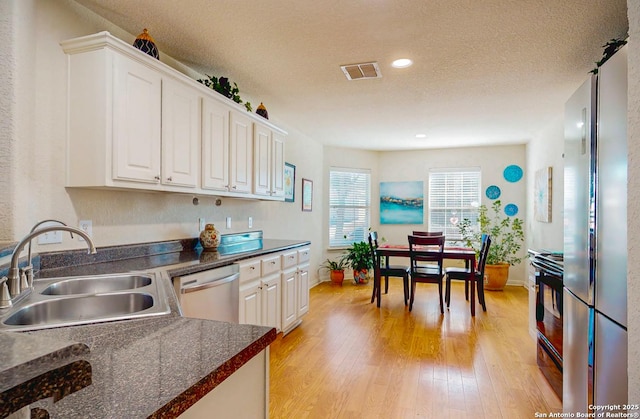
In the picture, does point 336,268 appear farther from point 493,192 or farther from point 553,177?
point 553,177

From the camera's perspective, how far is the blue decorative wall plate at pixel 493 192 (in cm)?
612

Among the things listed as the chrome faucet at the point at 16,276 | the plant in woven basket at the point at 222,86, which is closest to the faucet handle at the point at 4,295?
the chrome faucet at the point at 16,276

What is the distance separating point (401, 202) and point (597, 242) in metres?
5.27

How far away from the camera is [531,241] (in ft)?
17.8

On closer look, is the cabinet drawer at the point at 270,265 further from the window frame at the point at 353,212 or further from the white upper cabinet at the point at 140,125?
the window frame at the point at 353,212

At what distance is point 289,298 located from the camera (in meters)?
3.48

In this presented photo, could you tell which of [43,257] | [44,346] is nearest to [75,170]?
[43,257]

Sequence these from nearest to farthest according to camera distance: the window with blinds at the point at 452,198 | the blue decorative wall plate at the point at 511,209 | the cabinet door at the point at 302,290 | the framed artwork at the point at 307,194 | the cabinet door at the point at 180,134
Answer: the cabinet door at the point at 180,134, the cabinet door at the point at 302,290, the framed artwork at the point at 307,194, the blue decorative wall plate at the point at 511,209, the window with blinds at the point at 452,198

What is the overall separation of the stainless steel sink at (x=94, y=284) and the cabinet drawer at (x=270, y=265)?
3.98 ft

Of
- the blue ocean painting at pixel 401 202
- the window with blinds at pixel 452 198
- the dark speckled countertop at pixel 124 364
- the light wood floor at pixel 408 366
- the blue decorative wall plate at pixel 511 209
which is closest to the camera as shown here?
the dark speckled countertop at pixel 124 364

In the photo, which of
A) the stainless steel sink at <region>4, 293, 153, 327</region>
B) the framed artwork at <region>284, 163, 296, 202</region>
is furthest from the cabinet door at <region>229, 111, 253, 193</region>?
the stainless steel sink at <region>4, 293, 153, 327</region>

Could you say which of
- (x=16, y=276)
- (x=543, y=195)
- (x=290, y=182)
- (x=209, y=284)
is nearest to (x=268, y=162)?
(x=290, y=182)

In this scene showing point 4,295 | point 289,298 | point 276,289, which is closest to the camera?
point 4,295

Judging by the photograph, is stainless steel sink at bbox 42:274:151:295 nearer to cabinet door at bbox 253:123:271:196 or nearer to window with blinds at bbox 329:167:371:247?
cabinet door at bbox 253:123:271:196
